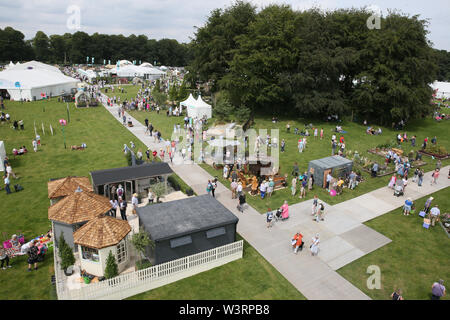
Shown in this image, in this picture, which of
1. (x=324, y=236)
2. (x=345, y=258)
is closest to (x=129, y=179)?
(x=324, y=236)

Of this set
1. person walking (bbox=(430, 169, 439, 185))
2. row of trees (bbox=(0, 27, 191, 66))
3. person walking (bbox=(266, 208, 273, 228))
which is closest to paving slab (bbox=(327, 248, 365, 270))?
person walking (bbox=(266, 208, 273, 228))

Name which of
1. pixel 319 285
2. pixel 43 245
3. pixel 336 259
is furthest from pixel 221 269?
pixel 43 245

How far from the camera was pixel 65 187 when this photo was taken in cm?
1578

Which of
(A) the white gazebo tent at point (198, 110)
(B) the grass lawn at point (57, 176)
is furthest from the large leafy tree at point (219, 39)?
(B) the grass lawn at point (57, 176)

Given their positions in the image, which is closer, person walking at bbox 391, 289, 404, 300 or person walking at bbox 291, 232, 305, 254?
person walking at bbox 391, 289, 404, 300

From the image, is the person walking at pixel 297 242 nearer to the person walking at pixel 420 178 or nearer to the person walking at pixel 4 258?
the person walking at pixel 4 258

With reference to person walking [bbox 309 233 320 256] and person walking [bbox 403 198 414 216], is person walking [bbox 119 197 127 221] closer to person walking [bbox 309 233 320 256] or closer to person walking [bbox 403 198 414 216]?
person walking [bbox 309 233 320 256]

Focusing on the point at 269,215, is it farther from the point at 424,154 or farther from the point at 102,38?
the point at 102,38

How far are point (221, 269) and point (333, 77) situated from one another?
103ft

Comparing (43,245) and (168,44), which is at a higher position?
(168,44)

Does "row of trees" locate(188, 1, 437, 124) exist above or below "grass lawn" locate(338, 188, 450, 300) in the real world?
above

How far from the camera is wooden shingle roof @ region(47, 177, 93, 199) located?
1543 centimetres

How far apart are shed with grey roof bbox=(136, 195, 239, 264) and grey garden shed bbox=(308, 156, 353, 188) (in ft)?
29.9

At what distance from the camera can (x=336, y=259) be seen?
1363 centimetres
